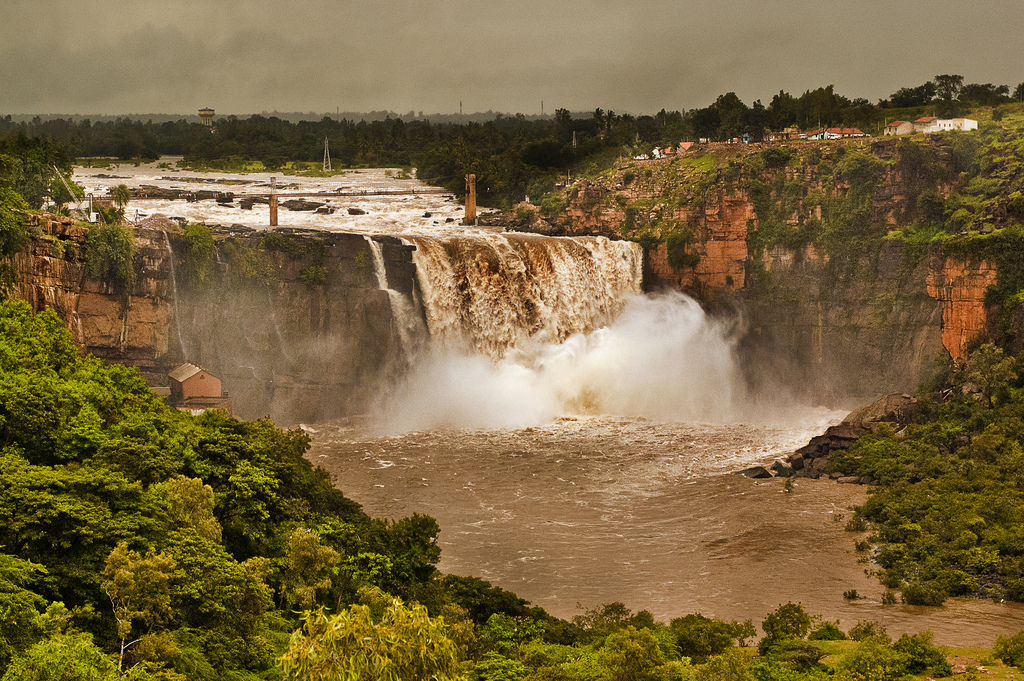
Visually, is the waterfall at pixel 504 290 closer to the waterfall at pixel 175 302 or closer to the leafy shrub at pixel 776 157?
the waterfall at pixel 175 302

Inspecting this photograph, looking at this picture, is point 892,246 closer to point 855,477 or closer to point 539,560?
point 855,477

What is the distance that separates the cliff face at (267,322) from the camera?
4575 cm

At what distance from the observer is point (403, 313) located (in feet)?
165

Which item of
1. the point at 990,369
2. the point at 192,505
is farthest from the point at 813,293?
the point at 192,505

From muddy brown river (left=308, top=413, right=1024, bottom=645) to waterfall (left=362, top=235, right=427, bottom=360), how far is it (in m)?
5.76

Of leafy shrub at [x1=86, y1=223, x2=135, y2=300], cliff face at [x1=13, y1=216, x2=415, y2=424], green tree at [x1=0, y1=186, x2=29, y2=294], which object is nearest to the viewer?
green tree at [x1=0, y1=186, x2=29, y2=294]

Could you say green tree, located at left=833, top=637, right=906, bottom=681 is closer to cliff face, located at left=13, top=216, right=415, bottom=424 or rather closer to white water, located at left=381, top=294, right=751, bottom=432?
white water, located at left=381, top=294, right=751, bottom=432

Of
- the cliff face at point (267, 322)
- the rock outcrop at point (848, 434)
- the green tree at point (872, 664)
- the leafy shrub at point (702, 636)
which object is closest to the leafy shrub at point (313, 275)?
the cliff face at point (267, 322)

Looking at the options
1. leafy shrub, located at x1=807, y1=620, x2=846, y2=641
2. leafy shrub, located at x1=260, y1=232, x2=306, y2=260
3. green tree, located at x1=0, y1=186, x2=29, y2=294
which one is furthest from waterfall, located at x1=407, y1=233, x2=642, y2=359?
leafy shrub, located at x1=807, y1=620, x2=846, y2=641

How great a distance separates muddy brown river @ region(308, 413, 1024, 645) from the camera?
29594mm

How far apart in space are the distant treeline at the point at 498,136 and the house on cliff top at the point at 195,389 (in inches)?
1022

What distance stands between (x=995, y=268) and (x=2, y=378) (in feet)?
128

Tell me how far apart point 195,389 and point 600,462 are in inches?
659

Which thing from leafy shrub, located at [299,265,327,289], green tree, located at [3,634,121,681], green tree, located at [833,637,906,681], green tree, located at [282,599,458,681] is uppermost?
leafy shrub, located at [299,265,327,289]
